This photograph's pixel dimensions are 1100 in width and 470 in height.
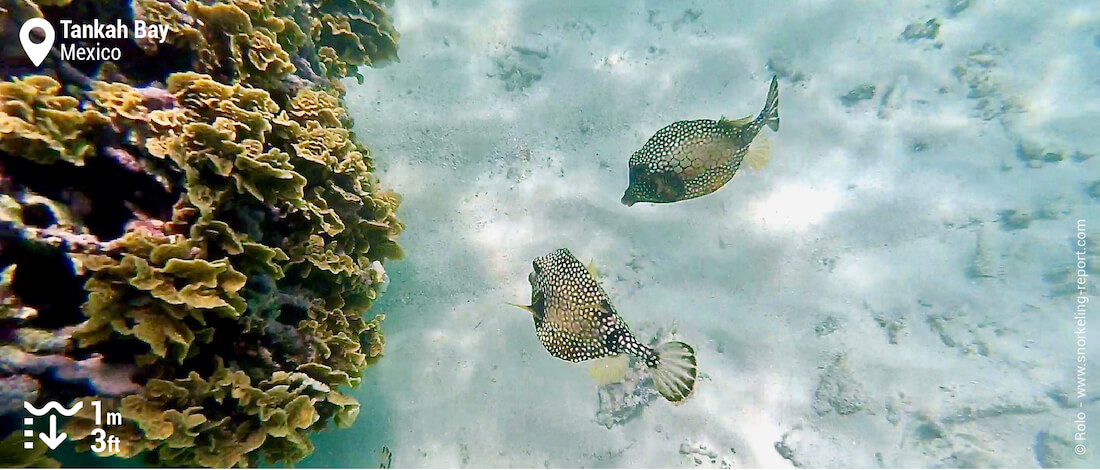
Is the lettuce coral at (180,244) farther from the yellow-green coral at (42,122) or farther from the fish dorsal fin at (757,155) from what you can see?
the fish dorsal fin at (757,155)

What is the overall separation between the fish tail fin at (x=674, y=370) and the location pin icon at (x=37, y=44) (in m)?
3.93

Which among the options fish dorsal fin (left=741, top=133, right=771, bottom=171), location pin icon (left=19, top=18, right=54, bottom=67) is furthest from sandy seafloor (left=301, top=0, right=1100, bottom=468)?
location pin icon (left=19, top=18, right=54, bottom=67)

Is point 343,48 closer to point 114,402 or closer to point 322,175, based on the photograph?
point 322,175

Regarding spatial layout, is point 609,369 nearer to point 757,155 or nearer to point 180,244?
point 757,155

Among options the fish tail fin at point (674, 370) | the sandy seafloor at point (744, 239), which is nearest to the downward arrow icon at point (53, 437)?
the sandy seafloor at point (744, 239)

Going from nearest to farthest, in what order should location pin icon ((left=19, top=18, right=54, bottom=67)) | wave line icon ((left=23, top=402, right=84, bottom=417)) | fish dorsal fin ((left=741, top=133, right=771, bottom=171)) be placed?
wave line icon ((left=23, top=402, right=84, bottom=417)) < location pin icon ((left=19, top=18, right=54, bottom=67)) < fish dorsal fin ((left=741, top=133, right=771, bottom=171))

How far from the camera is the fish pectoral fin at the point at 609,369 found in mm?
3330

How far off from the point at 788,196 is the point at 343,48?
700 cm

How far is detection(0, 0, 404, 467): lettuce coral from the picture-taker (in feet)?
8.34

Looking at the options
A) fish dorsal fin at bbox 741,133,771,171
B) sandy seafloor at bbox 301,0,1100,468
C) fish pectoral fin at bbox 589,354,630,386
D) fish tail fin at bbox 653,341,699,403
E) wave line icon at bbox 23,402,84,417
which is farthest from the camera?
sandy seafloor at bbox 301,0,1100,468

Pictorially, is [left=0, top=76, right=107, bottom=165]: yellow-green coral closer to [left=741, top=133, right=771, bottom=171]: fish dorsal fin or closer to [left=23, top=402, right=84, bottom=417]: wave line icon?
[left=23, top=402, right=84, bottom=417]: wave line icon

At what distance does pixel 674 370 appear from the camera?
3.04 metres

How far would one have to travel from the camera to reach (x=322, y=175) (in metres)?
3.75

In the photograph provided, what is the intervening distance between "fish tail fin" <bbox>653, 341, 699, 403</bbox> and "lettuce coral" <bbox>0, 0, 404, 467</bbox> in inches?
78.7
